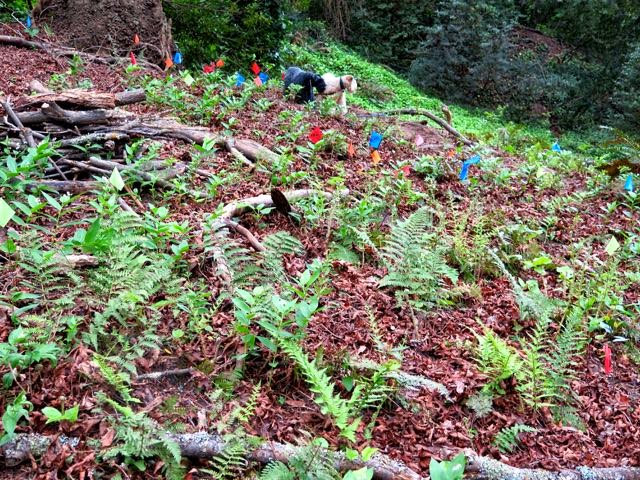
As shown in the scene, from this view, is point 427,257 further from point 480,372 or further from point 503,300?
point 480,372

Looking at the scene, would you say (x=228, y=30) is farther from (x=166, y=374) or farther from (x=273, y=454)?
(x=273, y=454)

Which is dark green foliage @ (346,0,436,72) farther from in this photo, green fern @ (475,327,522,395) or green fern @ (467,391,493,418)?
green fern @ (467,391,493,418)

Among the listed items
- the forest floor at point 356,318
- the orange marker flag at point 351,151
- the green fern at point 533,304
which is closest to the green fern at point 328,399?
the forest floor at point 356,318

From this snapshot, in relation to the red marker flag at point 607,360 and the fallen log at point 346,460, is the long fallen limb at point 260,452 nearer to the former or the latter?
the fallen log at point 346,460

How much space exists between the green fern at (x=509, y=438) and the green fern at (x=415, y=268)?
2.66ft

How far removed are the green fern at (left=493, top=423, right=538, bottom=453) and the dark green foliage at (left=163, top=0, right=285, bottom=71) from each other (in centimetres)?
702

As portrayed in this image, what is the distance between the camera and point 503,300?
3.02m

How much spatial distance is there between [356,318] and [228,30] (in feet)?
22.5

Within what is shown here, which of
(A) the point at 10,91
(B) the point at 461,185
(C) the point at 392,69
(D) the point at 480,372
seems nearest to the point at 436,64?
(C) the point at 392,69

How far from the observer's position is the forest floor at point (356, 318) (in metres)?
1.87

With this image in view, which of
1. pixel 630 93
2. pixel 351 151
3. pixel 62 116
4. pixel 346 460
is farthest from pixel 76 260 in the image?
pixel 630 93

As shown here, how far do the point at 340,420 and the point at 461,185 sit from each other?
334cm

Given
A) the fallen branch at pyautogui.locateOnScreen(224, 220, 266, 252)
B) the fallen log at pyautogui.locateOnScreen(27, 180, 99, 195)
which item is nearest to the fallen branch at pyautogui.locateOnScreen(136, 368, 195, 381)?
the fallen branch at pyautogui.locateOnScreen(224, 220, 266, 252)

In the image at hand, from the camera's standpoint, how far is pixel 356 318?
2.54 metres
